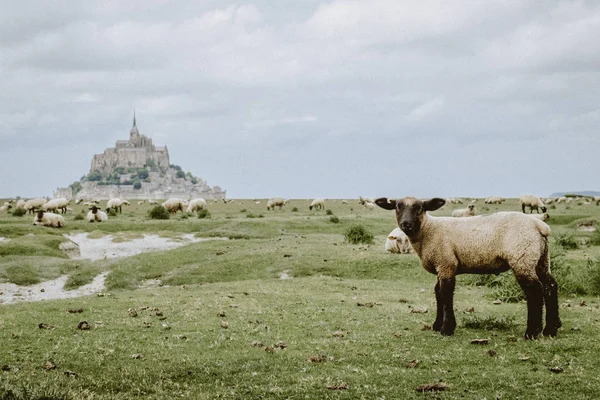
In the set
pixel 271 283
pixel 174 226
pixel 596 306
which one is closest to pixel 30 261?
pixel 271 283

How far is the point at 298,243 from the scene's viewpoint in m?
38.1

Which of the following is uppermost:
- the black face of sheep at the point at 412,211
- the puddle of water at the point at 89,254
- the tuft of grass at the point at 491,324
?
the black face of sheep at the point at 412,211

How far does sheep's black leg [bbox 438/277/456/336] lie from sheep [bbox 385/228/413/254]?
680 inches

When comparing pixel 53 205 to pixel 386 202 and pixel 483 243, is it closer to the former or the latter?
pixel 386 202

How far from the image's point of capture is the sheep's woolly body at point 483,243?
41.9 ft

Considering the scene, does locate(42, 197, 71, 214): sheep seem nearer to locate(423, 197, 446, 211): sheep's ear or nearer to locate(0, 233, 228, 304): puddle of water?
locate(0, 233, 228, 304): puddle of water

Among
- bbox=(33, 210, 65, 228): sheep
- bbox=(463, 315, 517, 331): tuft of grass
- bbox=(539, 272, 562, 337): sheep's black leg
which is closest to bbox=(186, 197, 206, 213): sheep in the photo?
bbox=(33, 210, 65, 228): sheep

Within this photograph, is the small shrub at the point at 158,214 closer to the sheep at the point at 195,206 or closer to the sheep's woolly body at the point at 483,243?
the sheep at the point at 195,206

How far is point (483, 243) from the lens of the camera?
43.7ft

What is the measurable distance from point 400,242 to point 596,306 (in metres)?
13.5

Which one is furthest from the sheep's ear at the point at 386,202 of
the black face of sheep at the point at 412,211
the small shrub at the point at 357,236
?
the small shrub at the point at 357,236

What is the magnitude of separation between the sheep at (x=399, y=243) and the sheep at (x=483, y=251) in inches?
650

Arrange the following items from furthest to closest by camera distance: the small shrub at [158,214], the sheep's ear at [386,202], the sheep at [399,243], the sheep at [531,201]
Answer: the sheep at [531,201] < the small shrub at [158,214] < the sheep at [399,243] < the sheep's ear at [386,202]

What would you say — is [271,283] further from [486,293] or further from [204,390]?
[204,390]
